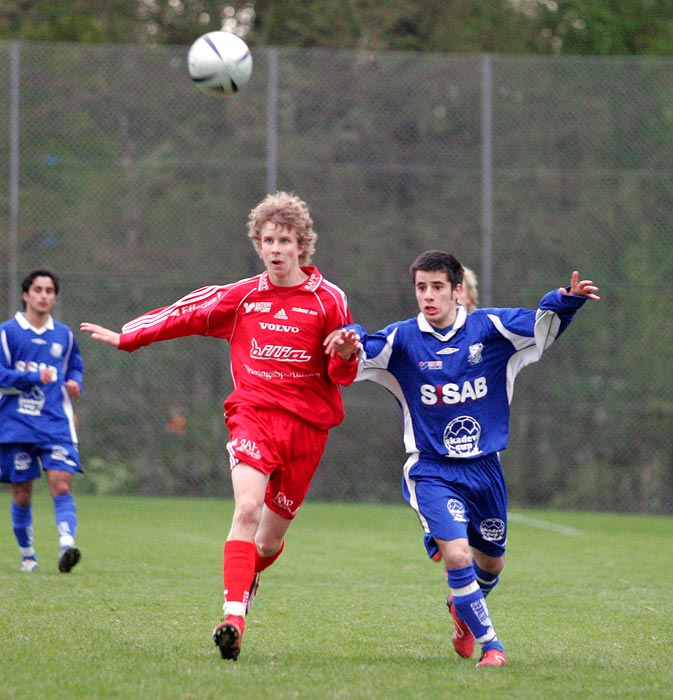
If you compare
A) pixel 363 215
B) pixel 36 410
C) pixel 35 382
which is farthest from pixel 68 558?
pixel 363 215

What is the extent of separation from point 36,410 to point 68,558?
1.20 meters

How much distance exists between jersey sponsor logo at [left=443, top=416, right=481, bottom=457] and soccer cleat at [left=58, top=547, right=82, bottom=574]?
332 cm

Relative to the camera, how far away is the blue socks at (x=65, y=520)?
8086 millimetres

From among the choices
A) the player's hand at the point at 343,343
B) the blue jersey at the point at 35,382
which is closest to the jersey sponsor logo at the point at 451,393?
the player's hand at the point at 343,343

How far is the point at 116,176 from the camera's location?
1540 cm

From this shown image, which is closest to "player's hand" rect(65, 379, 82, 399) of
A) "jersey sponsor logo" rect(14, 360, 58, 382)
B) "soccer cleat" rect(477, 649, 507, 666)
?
"jersey sponsor logo" rect(14, 360, 58, 382)

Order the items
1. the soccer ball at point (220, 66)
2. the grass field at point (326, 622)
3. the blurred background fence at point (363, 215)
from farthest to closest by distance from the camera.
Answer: the blurred background fence at point (363, 215) < the soccer ball at point (220, 66) < the grass field at point (326, 622)

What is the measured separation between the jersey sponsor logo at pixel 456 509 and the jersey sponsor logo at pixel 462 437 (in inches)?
8.3

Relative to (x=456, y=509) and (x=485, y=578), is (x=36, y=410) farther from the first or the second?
(x=456, y=509)

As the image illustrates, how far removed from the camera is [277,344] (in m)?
5.59

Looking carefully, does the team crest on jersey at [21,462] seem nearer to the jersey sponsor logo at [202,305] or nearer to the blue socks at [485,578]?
the jersey sponsor logo at [202,305]

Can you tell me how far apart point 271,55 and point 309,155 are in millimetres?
1347

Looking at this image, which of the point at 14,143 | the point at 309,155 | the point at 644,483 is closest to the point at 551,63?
the point at 309,155

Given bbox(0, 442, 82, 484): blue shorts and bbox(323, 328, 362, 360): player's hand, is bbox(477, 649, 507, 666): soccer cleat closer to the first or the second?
bbox(323, 328, 362, 360): player's hand
